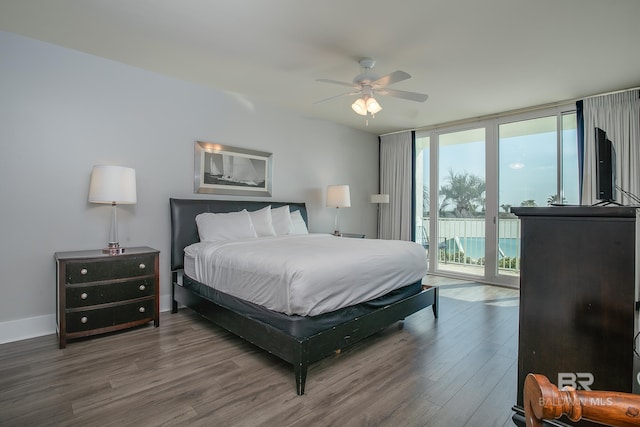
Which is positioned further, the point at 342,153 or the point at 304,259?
the point at 342,153

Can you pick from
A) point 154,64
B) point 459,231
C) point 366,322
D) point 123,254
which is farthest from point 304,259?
point 459,231

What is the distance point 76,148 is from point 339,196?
3.37 metres

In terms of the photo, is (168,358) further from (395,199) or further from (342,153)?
A: (395,199)

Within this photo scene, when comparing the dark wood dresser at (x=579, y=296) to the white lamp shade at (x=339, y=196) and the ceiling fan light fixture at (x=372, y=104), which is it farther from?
the white lamp shade at (x=339, y=196)

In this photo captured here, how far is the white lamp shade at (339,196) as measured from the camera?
5.09m

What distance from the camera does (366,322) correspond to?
2.49 metres

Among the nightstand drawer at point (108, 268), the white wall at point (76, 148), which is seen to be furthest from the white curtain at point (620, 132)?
the nightstand drawer at point (108, 268)

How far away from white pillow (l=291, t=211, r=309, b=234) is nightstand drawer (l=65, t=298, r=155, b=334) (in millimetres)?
1932

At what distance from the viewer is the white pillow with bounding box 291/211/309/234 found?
4.38 metres

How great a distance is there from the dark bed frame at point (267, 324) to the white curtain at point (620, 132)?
275 centimetres

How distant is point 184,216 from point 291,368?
2179mm

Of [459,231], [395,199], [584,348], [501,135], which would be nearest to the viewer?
[584,348]

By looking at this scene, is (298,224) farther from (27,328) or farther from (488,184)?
(488,184)

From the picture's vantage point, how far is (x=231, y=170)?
4207 millimetres
